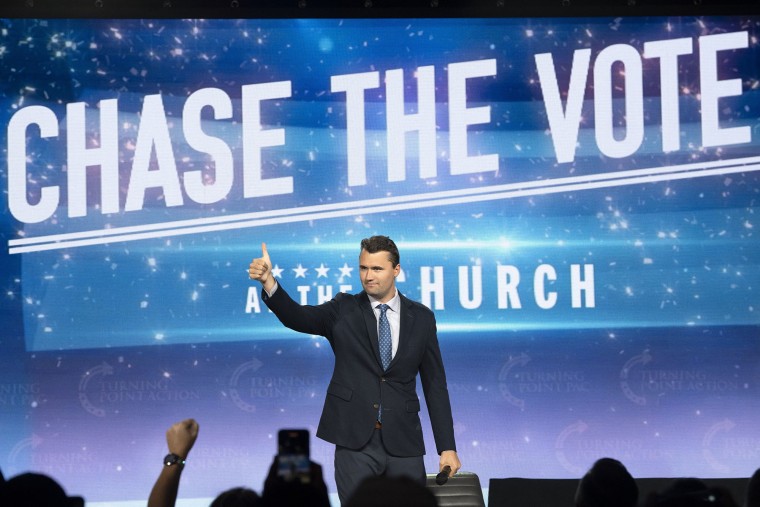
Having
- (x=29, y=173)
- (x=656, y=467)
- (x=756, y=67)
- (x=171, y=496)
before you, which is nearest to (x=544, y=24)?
(x=756, y=67)

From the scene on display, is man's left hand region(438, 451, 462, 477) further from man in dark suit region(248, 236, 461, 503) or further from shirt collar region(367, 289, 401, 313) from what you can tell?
shirt collar region(367, 289, 401, 313)

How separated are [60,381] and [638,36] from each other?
406 cm

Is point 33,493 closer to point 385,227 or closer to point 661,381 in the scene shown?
point 385,227

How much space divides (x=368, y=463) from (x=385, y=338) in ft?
1.79

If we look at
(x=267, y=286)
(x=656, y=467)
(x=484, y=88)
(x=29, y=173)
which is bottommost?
(x=656, y=467)

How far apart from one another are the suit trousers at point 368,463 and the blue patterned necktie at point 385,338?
12.2 inches

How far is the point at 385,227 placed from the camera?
638 cm

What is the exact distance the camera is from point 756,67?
21.2 feet

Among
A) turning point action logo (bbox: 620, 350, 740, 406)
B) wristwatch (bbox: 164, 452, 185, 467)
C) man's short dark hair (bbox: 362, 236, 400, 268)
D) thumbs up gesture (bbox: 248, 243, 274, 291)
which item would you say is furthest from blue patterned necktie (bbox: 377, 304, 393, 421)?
turning point action logo (bbox: 620, 350, 740, 406)

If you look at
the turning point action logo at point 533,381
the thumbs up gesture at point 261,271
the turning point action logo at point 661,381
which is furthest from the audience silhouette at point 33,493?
the turning point action logo at point 661,381

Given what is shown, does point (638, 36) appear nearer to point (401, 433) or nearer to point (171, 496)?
point (401, 433)

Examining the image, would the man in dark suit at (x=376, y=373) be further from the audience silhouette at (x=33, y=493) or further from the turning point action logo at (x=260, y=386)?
the audience silhouette at (x=33, y=493)

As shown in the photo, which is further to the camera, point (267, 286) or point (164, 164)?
point (164, 164)

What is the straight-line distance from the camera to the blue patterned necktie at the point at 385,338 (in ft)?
15.2
